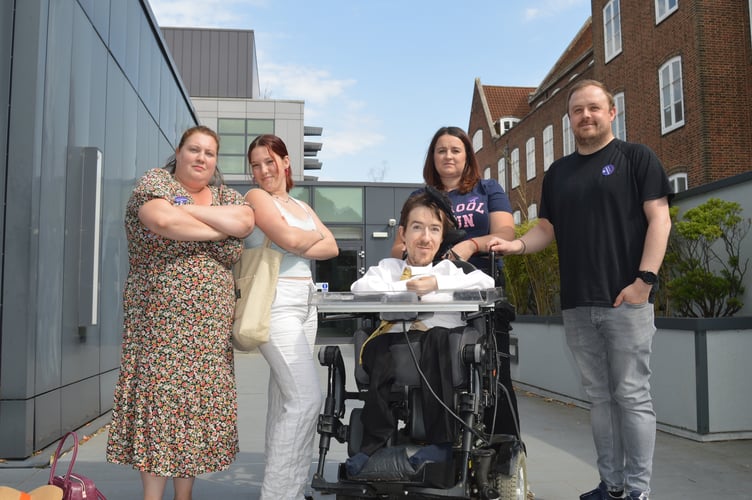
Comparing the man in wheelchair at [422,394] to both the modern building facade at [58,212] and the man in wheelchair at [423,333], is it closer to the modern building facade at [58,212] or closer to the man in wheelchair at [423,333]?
the man in wheelchair at [423,333]

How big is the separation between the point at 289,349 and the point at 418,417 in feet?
2.62

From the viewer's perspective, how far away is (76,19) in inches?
249

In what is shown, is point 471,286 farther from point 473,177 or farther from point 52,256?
point 52,256

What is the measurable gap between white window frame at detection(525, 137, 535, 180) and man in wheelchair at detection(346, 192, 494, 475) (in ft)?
87.5

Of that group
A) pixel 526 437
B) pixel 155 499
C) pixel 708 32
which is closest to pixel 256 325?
pixel 155 499

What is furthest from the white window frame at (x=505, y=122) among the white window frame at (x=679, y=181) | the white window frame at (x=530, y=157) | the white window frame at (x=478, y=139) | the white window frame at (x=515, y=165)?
the white window frame at (x=679, y=181)

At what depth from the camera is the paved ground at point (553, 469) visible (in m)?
4.25

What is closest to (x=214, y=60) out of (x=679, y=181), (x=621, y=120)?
(x=621, y=120)

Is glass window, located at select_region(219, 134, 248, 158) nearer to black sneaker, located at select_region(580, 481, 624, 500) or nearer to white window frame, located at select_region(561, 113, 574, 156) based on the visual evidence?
white window frame, located at select_region(561, 113, 574, 156)

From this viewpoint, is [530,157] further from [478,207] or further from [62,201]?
[478,207]

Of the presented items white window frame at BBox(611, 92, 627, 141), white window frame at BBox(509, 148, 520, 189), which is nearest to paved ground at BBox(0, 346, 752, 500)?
white window frame at BBox(611, 92, 627, 141)

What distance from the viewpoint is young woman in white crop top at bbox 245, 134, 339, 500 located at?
3.38 meters

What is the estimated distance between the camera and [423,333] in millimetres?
3180

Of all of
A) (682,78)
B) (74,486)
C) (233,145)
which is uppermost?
(233,145)
